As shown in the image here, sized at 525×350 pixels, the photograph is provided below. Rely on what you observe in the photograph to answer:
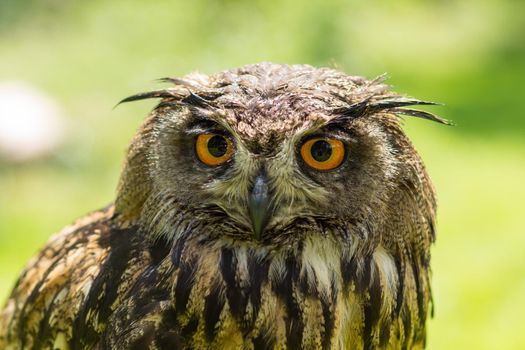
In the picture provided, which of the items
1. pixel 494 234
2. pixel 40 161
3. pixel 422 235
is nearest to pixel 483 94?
pixel 494 234

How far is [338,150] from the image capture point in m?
1.90

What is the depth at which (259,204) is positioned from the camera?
186cm

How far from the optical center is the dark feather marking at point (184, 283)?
1.93m

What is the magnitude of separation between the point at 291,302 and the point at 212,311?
0.18 meters

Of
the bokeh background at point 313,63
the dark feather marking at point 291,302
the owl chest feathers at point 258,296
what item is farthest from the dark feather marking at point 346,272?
the bokeh background at point 313,63

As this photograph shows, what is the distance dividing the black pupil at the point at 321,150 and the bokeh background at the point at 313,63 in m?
2.61

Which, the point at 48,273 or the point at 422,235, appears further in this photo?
the point at 48,273

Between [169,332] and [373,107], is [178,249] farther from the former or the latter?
[373,107]

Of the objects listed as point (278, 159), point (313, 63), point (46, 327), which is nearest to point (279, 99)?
point (278, 159)

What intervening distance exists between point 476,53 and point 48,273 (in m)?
6.44

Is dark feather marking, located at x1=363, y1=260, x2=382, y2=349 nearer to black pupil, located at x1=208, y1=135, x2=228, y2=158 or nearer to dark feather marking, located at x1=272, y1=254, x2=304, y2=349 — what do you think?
dark feather marking, located at x1=272, y1=254, x2=304, y2=349

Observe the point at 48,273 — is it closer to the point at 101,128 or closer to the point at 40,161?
the point at 40,161

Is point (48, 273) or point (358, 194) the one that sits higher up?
point (358, 194)

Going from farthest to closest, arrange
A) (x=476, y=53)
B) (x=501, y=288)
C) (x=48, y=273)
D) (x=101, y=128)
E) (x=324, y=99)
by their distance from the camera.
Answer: (x=476, y=53) → (x=101, y=128) → (x=501, y=288) → (x=48, y=273) → (x=324, y=99)
